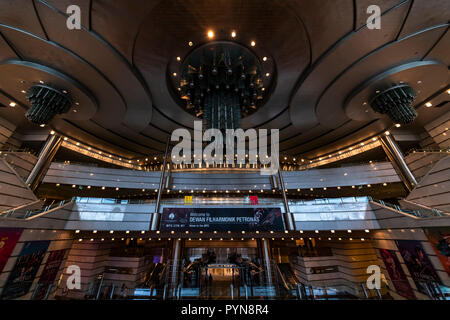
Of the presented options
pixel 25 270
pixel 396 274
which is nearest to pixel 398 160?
pixel 396 274

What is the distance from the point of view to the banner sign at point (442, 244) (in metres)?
8.88

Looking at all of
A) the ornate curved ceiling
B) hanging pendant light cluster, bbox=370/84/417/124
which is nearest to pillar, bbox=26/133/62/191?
the ornate curved ceiling

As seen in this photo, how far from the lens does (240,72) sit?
39.3 ft

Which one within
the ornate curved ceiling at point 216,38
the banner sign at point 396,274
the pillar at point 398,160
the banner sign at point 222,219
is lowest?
the banner sign at point 396,274

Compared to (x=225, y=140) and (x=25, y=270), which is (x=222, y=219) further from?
(x=25, y=270)

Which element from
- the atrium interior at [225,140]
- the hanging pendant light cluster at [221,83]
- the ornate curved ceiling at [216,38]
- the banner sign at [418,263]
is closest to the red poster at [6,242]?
the atrium interior at [225,140]

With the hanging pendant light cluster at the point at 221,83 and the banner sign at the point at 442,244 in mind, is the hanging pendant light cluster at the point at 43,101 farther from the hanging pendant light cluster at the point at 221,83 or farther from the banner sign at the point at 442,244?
the banner sign at the point at 442,244

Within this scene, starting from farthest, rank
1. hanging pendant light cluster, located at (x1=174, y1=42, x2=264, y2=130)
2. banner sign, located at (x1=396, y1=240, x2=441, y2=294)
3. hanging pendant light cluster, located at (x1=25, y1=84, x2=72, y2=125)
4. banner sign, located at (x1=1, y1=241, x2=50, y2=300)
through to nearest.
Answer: hanging pendant light cluster, located at (x1=25, y1=84, x2=72, y2=125) < hanging pendant light cluster, located at (x1=174, y1=42, x2=264, y2=130) < banner sign, located at (x1=396, y1=240, x2=441, y2=294) < banner sign, located at (x1=1, y1=241, x2=50, y2=300)

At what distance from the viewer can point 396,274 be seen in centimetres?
1184

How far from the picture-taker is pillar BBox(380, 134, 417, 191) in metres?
14.6

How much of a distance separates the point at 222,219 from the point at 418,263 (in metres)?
12.0

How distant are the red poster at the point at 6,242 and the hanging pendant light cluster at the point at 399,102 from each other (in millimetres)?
23170

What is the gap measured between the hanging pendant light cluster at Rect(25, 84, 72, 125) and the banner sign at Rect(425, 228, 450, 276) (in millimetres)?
23510

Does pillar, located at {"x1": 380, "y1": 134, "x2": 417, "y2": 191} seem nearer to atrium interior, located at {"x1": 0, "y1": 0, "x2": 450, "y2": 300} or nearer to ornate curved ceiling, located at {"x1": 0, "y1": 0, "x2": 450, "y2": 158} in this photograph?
atrium interior, located at {"x1": 0, "y1": 0, "x2": 450, "y2": 300}
